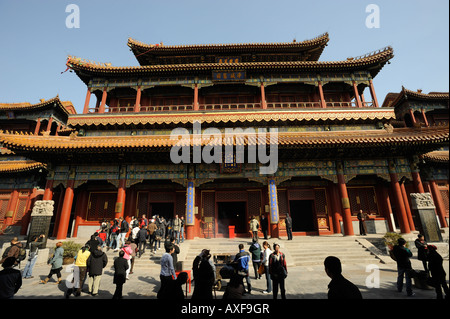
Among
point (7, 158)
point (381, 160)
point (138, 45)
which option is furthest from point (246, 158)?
point (7, 158)

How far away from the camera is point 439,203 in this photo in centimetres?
1752

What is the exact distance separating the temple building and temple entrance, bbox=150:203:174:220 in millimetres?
69

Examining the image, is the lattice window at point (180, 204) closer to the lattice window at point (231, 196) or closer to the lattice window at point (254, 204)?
the lattice window at point (231, 196)

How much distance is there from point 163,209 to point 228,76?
1187cm

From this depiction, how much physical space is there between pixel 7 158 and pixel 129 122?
1381 centimetres

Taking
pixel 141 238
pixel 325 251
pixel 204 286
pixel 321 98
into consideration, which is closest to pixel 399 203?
pixel 325 251

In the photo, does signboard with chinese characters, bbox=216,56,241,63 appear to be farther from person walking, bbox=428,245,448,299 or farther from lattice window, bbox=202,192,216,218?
person walking, bbox=428,245,448,299

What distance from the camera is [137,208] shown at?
49.0ft

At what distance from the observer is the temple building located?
12883 mm

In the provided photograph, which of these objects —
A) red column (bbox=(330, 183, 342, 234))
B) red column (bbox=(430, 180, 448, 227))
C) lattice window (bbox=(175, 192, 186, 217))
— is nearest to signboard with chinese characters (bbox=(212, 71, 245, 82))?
lattice window (bbox=(175, 192, 186, 217))

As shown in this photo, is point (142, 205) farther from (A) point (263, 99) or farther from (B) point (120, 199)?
(A) point (263, 99)

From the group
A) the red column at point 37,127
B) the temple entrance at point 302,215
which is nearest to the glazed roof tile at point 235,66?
the red column at point 37,127
